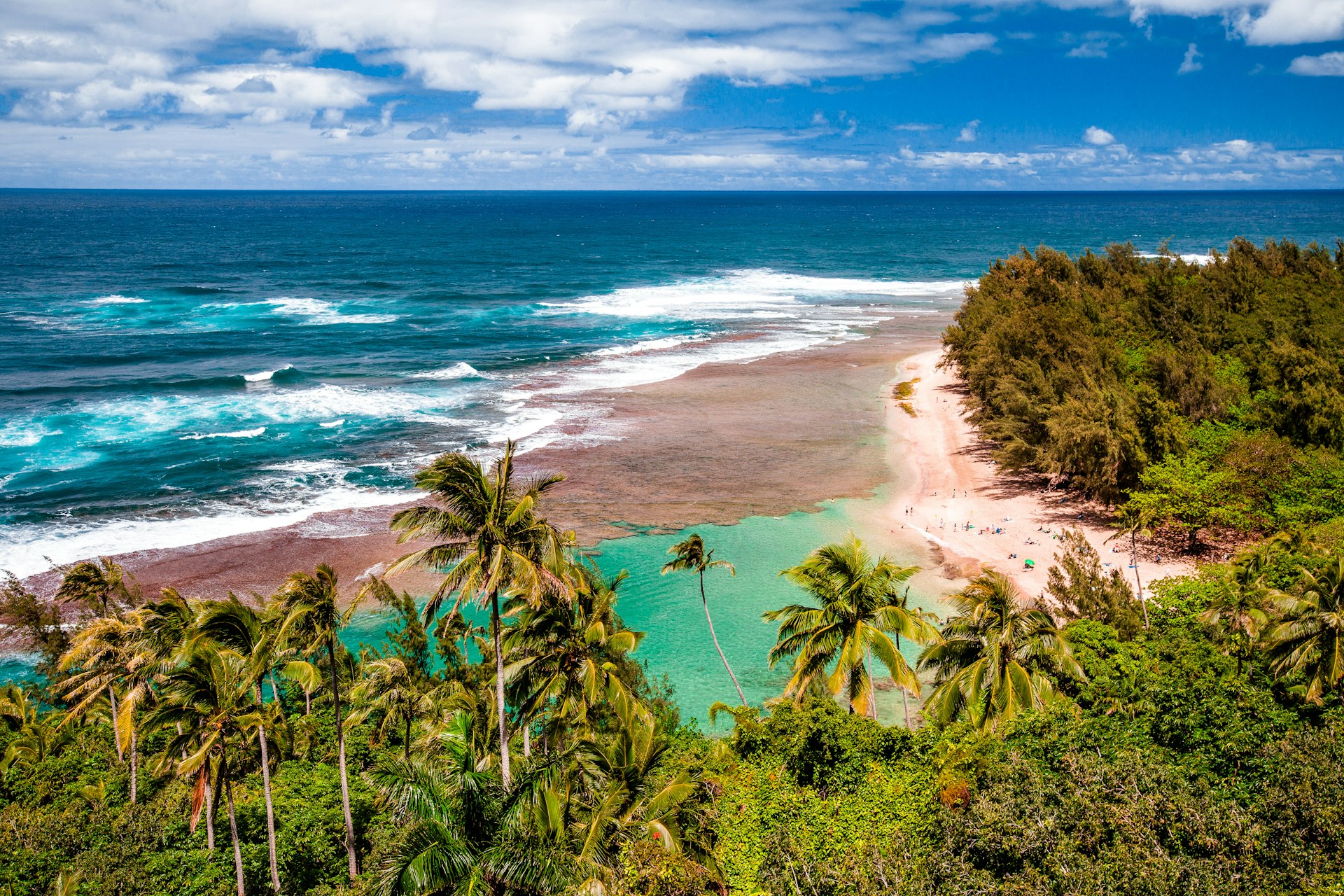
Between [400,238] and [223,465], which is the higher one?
[400,238]

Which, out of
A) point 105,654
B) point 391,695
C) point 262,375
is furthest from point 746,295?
point 105,654

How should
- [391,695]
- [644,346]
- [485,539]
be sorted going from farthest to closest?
[644,346]
[391,695]
[485,539]

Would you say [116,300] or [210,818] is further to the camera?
[116,300]

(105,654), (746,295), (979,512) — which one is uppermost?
(746,295)

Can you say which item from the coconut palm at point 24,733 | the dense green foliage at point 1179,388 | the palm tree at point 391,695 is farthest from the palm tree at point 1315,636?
the coconut palm at point 24,733

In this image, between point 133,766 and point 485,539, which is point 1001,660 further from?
point 133,766

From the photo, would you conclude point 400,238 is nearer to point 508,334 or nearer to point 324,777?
point 508,334

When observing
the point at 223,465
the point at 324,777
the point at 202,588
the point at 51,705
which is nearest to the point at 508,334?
the point at 223,465

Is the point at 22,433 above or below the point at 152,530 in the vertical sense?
above
